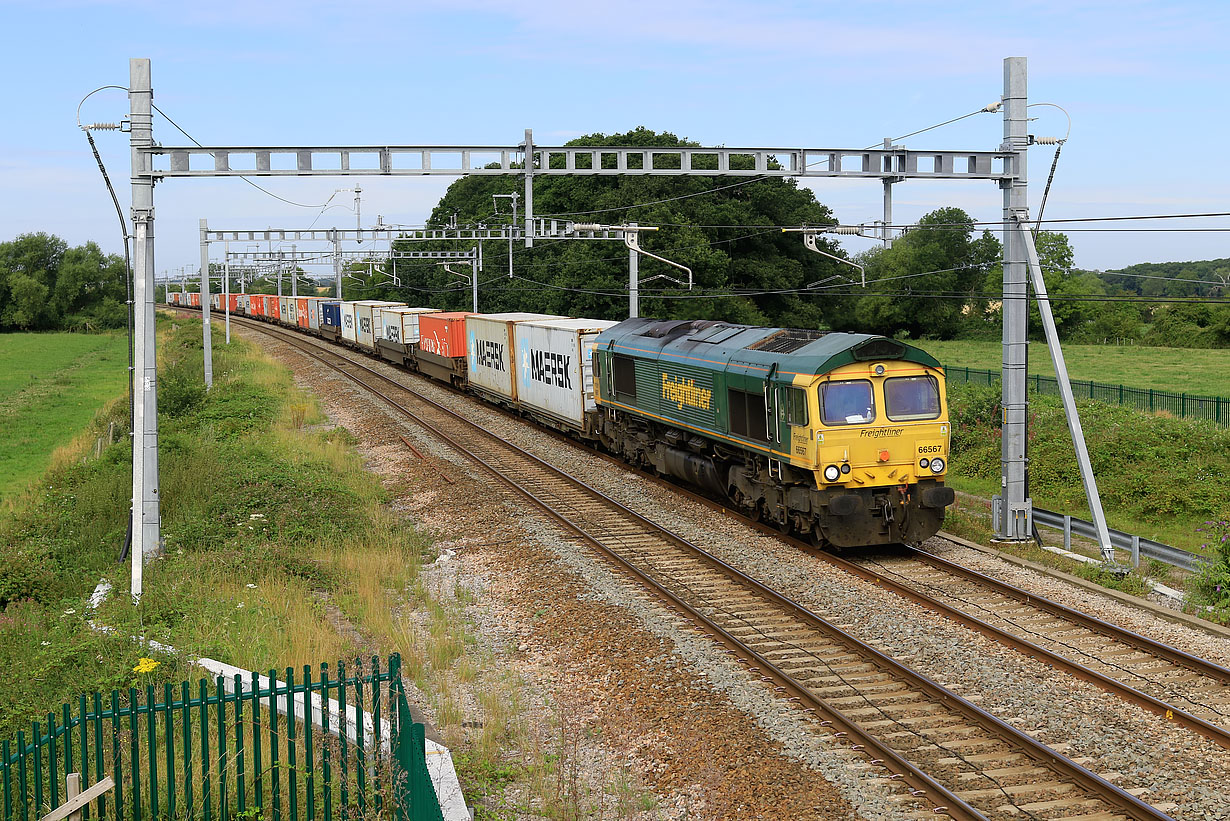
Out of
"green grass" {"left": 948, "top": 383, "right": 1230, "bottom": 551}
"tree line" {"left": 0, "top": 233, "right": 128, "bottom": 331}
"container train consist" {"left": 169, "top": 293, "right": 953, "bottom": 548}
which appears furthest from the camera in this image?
"tree line" {"left": 0, "top": 233, "right": 128, "bottom": 331}

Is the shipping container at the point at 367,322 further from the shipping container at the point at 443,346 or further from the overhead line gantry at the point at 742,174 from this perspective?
the overhead line gantry at the point at 742,174

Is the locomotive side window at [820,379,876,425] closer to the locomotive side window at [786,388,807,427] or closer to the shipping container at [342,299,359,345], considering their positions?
the locomotive side window at [786,388,807,427]

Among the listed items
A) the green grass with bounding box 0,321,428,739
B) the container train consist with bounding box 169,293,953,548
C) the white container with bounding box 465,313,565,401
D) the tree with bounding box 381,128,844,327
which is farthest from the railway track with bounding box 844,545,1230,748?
the tree with bounding box 381,128,844,327

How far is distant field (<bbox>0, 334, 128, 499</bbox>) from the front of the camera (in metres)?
31.6

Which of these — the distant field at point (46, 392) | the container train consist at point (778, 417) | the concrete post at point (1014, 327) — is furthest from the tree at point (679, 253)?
the concrete post at point (1014, 327)

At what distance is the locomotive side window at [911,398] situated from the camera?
1639 centimetres

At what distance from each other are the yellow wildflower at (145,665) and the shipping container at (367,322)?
44.8 metres

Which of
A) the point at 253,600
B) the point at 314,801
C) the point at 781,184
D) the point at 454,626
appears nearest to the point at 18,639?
the point at 253,600

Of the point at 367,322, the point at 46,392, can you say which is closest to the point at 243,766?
the point at 46,392

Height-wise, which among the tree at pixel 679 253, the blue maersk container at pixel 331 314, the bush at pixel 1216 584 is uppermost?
the tree at pixel 679 253

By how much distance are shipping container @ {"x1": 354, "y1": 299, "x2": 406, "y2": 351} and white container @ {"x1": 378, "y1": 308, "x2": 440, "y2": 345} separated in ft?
6.14

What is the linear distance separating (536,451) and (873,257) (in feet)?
249

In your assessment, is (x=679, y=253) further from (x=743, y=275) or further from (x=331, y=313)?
(x=331, y=313)

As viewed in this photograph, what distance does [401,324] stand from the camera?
48.4 meters
